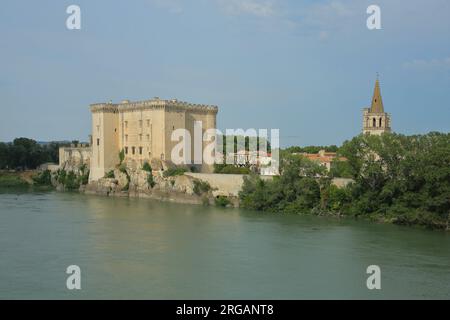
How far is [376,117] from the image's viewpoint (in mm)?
27516

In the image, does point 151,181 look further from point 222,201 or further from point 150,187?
point 222,201

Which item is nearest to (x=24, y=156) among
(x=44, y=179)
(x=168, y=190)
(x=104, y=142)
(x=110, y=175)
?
(x=44, y=179)

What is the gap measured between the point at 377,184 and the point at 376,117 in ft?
24.3

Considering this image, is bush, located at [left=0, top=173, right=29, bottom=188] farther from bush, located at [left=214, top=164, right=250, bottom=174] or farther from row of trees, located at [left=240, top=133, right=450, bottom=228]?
row of trees, located at [left=240, top=133, right=450, bottom=228]

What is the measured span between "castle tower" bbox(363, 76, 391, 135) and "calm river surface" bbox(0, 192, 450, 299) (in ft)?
27.7

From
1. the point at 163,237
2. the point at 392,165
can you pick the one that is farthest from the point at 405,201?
the point at 163,237

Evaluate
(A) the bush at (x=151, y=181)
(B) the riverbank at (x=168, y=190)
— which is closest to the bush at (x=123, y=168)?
(B) the riverbank at (x=168, y=190)

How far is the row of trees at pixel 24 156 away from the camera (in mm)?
44875

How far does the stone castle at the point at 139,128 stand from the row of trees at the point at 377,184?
7799 mm

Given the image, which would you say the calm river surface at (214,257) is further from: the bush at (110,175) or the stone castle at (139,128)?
the bush at (110,175)

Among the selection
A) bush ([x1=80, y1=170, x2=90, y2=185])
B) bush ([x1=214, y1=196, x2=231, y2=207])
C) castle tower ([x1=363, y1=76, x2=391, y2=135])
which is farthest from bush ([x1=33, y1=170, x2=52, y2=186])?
castle tower ([x1=363, y1=76, x2=391, y2=135])

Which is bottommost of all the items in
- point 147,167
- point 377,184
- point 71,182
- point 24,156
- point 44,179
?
point 71,182
